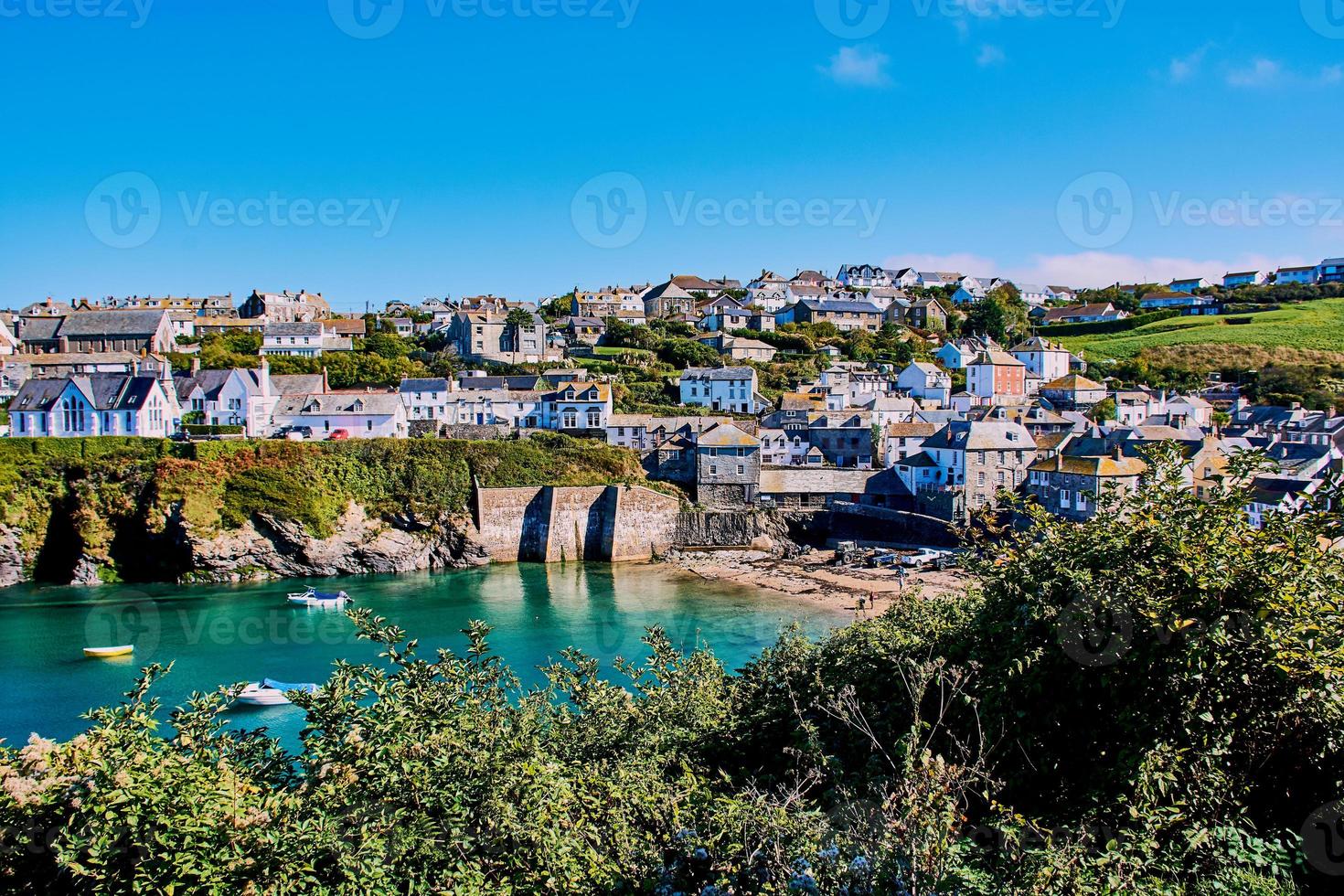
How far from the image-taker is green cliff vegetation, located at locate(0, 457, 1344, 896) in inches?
271

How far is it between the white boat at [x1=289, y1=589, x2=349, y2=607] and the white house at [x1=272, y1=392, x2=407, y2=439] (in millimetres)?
13048

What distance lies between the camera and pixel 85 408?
4188 cm

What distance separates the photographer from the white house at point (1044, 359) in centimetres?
6931

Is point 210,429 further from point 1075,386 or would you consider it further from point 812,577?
point 1075,386

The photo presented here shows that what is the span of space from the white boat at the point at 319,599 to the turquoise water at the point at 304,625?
536 mm

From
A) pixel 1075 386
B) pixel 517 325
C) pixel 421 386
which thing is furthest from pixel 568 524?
pixel 1075 386

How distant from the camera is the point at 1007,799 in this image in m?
8.51

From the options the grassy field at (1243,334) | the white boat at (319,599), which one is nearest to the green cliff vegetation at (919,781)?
the white boat at (319,599)

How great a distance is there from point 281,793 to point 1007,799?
23.0ft

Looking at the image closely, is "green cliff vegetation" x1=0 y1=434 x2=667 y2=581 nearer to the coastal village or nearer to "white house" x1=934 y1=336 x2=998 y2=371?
the coastal village

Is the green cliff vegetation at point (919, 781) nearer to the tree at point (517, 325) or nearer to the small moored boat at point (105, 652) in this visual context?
the small moored boat at point (105, 652)

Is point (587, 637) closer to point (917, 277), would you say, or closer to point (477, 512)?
point (477, 512)

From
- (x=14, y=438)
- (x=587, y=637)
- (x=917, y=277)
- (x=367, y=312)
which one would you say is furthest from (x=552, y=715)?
(x=917, y=277)

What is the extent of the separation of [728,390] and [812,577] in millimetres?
22140
